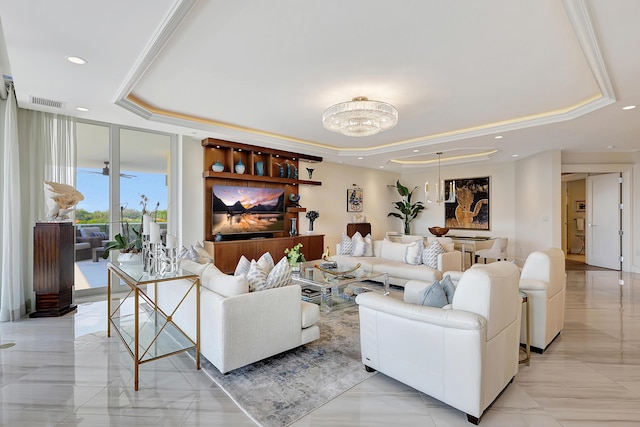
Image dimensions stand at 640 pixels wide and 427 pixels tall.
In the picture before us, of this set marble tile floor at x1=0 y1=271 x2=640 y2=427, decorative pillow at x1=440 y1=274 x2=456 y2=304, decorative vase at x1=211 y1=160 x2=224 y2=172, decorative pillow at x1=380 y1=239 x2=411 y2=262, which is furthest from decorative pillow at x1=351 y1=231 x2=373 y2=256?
decorative pillow at x1=440 y1=274 x2=456 y2=304

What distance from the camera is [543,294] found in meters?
2.95

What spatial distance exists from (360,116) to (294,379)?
291 cm

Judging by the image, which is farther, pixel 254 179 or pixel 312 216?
pixel 312 216

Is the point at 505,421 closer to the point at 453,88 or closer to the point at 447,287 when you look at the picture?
the point at 447,287

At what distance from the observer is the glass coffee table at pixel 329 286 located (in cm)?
409

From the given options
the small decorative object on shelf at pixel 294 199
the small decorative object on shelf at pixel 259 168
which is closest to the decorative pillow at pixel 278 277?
the small decorative object on shelf at pixel 259 168

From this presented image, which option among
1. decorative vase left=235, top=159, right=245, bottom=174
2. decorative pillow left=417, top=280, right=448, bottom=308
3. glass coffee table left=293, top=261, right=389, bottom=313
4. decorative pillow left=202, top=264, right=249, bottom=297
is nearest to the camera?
decorative pillow left=417, top=280, right=448, bottom=308

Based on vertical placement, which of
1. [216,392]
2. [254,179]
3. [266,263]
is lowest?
[216,392]

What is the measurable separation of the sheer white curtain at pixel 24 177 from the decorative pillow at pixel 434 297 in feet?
15.8

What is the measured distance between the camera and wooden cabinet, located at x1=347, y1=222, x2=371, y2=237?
866 centimetres

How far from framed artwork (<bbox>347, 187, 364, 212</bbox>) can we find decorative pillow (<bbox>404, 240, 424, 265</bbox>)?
340 cm

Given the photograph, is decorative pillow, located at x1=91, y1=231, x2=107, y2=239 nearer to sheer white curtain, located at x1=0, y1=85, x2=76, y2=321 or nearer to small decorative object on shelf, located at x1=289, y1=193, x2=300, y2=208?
sheer white curtain, located at x1=0, y1=85, x2=76, y2=321

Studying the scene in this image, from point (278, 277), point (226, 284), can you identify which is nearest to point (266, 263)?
point (278, 277)

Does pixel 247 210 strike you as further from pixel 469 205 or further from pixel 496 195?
pixel 496 195
